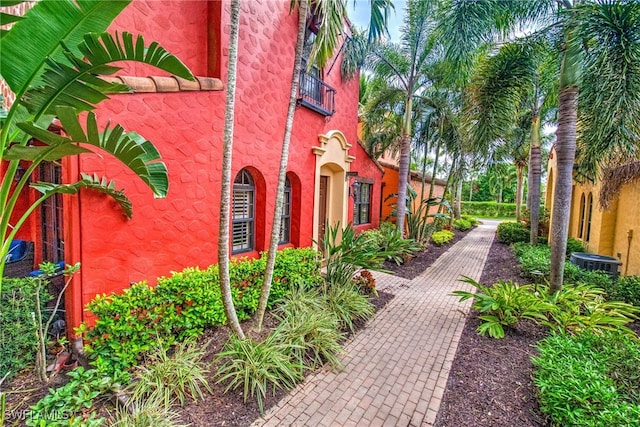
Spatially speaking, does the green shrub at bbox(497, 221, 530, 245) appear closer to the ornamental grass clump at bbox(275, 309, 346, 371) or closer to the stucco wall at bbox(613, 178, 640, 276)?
the stucco wall at bbox(613, 178, 640, 276)

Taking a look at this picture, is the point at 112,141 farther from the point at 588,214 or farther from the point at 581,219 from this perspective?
the point at 581,219

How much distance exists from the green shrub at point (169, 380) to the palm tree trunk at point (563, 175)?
24.3 feet

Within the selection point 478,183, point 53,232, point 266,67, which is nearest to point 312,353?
point 53,232

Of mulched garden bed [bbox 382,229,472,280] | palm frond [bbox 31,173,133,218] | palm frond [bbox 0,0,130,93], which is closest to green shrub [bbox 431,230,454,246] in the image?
mulched garden bed [bbox 382,229,472,280]

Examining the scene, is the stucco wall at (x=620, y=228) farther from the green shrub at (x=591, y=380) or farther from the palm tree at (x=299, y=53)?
the palm tree at (x=299, y=53)

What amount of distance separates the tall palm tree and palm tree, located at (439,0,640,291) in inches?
142

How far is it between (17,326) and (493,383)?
22.4 ft

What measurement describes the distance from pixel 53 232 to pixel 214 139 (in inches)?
155

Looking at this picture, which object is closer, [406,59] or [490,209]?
[406,59]

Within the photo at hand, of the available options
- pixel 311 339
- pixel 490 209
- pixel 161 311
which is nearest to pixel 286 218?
pixel 311 339

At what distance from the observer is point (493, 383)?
14.1ft

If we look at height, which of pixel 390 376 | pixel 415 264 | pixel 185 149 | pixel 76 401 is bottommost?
pixel 390 376

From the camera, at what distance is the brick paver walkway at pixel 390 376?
12.2 feet

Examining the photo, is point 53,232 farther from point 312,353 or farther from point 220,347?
point 312,353
